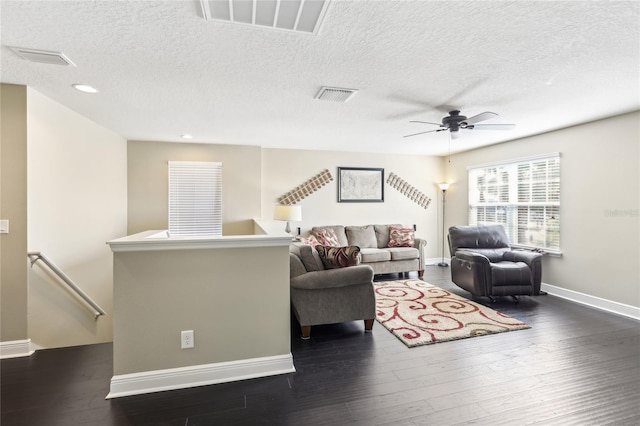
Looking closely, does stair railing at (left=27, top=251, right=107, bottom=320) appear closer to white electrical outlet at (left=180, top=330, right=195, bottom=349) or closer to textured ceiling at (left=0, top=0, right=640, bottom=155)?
textured ceiling at (left=0, top=0, right=640, bottom=155)

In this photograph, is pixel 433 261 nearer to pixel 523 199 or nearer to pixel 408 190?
pixel 408 190

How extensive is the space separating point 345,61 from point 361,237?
384cm

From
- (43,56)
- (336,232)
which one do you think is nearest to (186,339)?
(43,56)

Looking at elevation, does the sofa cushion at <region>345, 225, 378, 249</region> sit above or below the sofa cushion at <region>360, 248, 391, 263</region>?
above

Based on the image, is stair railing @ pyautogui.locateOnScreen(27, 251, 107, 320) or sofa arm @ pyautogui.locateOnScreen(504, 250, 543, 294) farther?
sofa arm @ pyautogui.locateOnScreen(504, 250, 543, 294)

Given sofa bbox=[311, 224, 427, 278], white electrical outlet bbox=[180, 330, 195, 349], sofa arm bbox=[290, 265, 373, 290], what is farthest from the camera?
sofa bbox=[311, 224, 427, 278]

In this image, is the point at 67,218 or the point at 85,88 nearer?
the point at 85,88

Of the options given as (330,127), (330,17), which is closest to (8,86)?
(330,17)

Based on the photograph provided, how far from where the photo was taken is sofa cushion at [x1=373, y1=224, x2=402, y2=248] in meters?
5.77

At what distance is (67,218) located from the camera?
310cm

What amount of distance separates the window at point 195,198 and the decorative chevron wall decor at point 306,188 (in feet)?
3.92

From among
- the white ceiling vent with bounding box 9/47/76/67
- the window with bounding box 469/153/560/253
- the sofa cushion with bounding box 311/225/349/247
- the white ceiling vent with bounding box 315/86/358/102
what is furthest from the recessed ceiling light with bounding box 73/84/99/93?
the window with bounding box 469/153/560/253

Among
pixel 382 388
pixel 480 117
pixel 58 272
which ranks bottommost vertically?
pixel 382 388

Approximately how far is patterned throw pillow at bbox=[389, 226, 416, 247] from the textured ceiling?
8.45 feet
